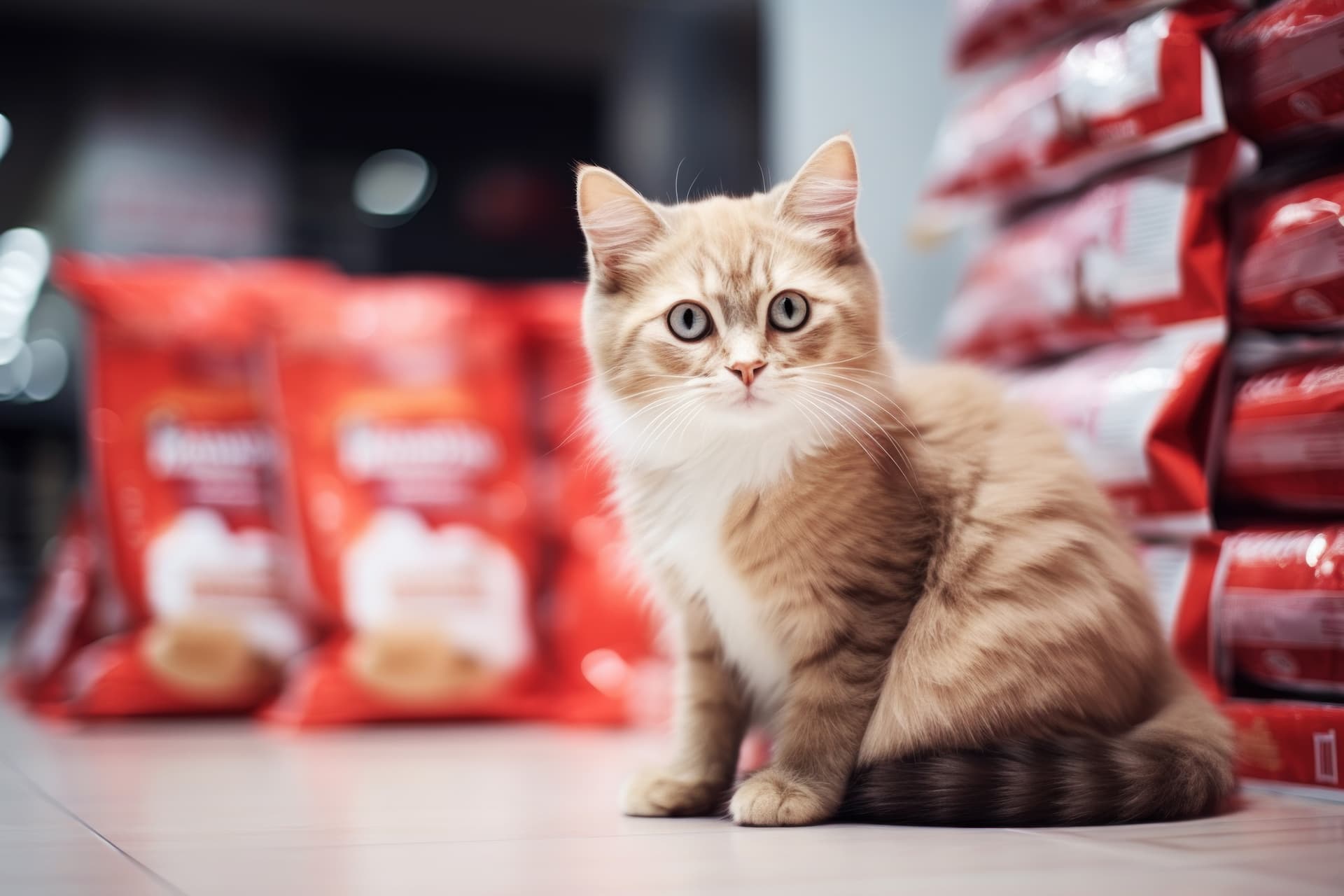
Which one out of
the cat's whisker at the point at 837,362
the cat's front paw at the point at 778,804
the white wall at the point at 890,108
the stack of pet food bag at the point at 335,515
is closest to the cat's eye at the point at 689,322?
the cat's whisker at the point at 837,362

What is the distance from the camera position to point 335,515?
7.10ft

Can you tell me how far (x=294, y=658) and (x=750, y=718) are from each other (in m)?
1.08

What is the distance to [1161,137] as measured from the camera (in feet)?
5.08

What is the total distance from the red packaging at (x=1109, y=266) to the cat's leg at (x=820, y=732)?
0.64 meters

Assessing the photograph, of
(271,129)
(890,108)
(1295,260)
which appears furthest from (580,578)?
(271,129)

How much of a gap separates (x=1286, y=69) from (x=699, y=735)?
3.19ft

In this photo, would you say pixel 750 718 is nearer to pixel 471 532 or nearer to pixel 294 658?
pixel 471 532

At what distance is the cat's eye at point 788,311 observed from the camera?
1.27m

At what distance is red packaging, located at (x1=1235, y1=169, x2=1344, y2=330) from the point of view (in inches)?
52.6

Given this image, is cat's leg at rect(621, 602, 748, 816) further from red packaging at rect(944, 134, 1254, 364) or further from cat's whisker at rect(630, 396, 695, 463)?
red packaging at rect(944, 134, 1254, 364)

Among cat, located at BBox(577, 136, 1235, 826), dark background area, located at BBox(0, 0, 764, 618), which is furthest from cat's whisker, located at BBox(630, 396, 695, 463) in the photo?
dark background area, located at BBox(0, 0, 764, 618)

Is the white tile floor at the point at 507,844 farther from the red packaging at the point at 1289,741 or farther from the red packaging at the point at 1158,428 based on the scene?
the red packaging at the point at 1158,428

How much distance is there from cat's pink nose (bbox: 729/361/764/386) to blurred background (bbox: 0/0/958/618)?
2.46 m

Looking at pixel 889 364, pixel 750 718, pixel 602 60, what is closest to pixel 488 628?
pixel 750 718
